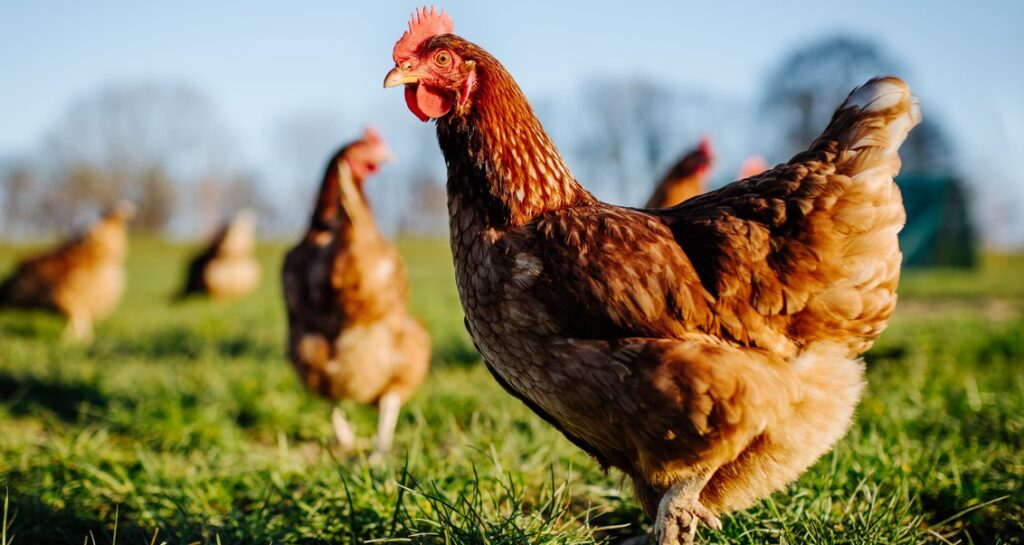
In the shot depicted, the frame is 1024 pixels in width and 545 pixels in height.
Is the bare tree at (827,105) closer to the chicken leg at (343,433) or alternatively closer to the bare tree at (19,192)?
the chicken leg at (343,433)

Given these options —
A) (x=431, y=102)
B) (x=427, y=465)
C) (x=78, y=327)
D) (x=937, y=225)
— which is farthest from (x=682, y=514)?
(x=937, y=225)

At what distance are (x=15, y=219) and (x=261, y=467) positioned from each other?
1760 inches

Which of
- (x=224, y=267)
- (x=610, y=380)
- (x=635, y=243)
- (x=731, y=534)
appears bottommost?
(x=224, y=267)

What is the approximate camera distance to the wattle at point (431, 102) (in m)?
2.40

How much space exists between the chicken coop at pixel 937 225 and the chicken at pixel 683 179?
1540 cm

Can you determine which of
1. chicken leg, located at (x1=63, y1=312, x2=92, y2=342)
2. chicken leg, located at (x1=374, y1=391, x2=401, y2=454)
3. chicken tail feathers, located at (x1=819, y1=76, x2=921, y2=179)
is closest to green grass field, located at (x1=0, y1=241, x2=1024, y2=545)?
chicken leg, located at (x1=374, y1=391, x2=401, y2=454)

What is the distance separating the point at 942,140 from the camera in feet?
79.6

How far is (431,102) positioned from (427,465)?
167cm

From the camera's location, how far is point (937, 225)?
18094 mm

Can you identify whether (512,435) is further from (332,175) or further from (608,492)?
(332,175)

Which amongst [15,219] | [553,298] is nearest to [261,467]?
[553,298]

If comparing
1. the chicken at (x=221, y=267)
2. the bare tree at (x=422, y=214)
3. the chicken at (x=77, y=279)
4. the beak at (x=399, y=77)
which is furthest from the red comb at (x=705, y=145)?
the bare tree at (x=422, y=214)

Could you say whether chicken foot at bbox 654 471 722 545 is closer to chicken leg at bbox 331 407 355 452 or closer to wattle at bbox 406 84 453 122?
wattle at bbox 406 84 453 122

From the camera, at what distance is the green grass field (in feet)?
7.55
